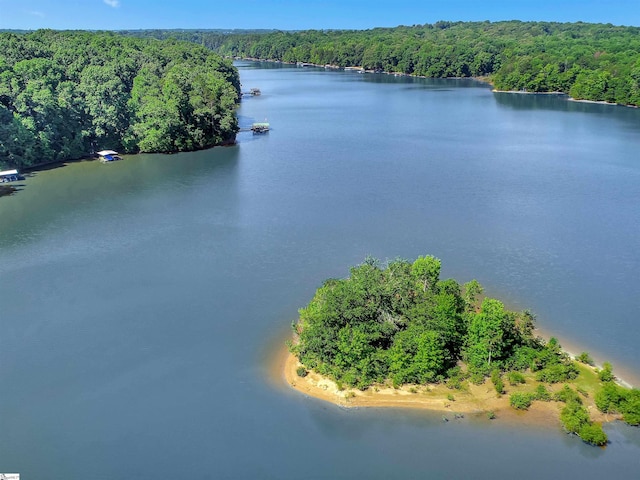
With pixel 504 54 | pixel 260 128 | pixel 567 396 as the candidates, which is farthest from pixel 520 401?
pixel 504 54

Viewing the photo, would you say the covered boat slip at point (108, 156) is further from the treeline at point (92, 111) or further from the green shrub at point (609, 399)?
the green shrub at point (609, 399)

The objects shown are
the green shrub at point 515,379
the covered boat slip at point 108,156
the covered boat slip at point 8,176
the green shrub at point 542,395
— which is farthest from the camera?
the covered boat slip at point 108,156

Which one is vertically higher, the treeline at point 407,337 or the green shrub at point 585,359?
the treeline at point 407,337

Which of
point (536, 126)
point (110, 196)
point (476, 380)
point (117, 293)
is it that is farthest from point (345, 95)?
point (476, 380)

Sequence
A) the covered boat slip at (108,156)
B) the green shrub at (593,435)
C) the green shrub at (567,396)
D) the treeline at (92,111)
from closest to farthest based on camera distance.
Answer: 1. the green shrub at (593,435)
2. the green shrub at (567,396)
3. the treeline at (92,111)
4. the covered boat slip at (108,156)

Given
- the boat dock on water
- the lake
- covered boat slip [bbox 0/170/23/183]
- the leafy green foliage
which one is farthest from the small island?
the boat dock on water

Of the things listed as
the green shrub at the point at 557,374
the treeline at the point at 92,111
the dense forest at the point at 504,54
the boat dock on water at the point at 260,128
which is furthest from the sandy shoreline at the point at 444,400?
the dense forest at the point at 504,54

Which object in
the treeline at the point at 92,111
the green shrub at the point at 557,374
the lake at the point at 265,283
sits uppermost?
the treeline at the point at 92,111
